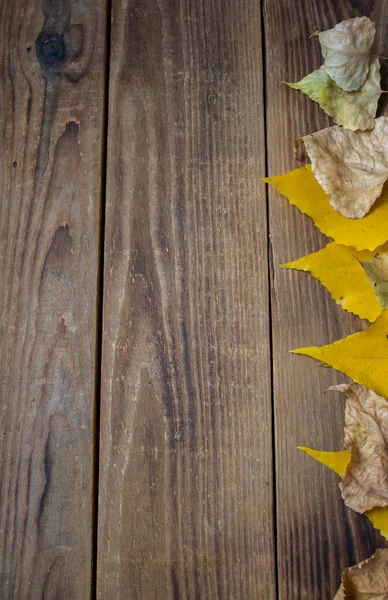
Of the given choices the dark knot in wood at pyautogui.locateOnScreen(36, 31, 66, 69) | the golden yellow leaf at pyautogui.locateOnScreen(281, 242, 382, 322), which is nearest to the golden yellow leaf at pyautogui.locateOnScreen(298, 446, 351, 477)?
the golden yellow leaf at pyautogui.locateOnScreen(281, 242, 382, 322)

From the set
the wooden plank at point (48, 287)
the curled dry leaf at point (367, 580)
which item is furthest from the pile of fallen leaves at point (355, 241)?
the wooden plank at point (48, 287)

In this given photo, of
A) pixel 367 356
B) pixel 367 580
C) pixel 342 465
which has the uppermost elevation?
pixel 367 356

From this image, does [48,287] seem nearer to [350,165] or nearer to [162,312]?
[162,312]

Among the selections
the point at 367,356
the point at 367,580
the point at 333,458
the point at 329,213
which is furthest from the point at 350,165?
the point at 367,580

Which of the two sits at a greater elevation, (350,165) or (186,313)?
(350,165)

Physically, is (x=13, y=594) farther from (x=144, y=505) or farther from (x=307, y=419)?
(x=307, y=419)

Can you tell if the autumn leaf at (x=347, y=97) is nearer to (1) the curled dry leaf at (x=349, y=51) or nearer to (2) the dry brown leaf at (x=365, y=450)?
(1) the curled dry leaf at (x=349, y=51)
